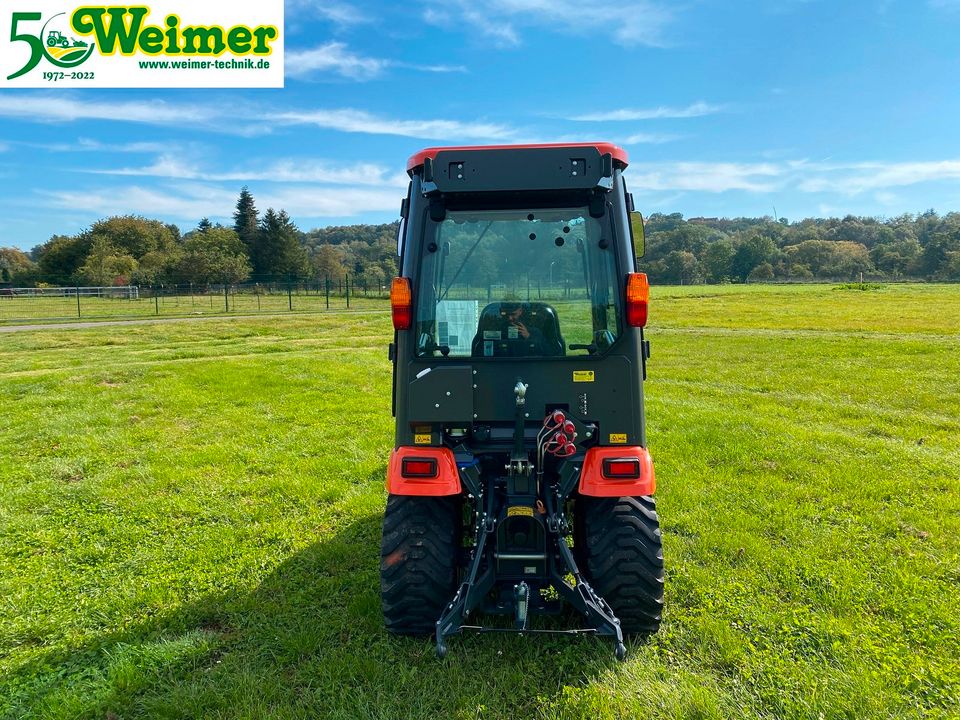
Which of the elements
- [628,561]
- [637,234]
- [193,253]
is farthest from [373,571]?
[193,253]

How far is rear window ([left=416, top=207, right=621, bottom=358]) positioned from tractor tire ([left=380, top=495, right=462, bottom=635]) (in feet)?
2.90

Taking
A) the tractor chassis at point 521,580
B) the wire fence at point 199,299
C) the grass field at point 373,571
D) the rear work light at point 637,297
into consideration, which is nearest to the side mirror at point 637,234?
the rear work light at point 637,297

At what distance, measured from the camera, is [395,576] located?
306cm

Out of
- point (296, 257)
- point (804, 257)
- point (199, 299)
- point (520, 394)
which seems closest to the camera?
point (520, 394)

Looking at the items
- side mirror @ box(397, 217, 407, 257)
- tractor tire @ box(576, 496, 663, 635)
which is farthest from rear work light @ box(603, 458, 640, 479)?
side mirror @ box(397, 217, 407, 257)

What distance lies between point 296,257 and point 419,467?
66.9 m

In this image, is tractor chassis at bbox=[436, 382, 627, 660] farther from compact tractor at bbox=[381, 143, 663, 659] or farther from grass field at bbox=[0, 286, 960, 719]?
grass field at bbox=[0, 286, 960, 719]

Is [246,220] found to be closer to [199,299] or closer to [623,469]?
[199,299]

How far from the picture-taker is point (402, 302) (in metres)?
3.06

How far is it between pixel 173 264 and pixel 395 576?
57.9 meters

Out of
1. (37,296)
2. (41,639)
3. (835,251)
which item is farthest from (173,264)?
(835,251)

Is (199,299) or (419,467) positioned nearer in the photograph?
(419,467)

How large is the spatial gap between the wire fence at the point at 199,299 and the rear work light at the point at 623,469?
2885 centimetres

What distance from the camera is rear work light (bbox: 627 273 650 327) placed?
2930 mm
